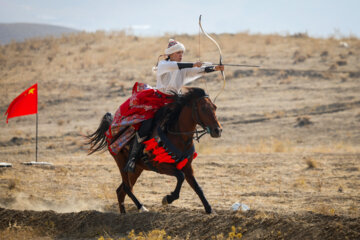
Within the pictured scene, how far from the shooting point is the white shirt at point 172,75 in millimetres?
8484

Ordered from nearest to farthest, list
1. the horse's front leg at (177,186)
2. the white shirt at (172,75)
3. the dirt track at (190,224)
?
the dirt track at (190,224)
the horse's front leg at (177,186)
the white shirt at (172,75)

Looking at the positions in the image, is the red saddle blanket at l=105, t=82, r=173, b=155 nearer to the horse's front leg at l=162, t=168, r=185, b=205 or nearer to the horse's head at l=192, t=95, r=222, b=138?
the horse's head at l=192, t=95, r=222, b=138

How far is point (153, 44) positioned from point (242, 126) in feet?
61.2

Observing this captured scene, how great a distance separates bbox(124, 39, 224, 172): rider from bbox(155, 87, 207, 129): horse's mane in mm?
200

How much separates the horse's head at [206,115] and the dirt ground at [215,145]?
4.48 ft

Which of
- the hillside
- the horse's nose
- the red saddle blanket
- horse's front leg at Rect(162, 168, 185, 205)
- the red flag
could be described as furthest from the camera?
the hillside

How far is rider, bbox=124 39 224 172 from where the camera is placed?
8570 millimetres

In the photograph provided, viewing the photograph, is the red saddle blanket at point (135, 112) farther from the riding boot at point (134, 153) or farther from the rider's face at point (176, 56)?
the rider's face at point (176, 56)

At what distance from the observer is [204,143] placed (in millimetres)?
21109

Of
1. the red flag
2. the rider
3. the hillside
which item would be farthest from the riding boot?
the hillside

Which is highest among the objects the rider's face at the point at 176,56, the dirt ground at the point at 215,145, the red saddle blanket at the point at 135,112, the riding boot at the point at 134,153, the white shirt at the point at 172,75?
the rider's face at the point at 176,56

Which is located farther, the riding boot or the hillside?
the hillside

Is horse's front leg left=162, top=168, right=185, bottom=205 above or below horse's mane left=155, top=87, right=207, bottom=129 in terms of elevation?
below

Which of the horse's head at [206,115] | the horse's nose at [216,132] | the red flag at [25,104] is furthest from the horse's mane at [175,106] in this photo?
the red flag at [25,104]
